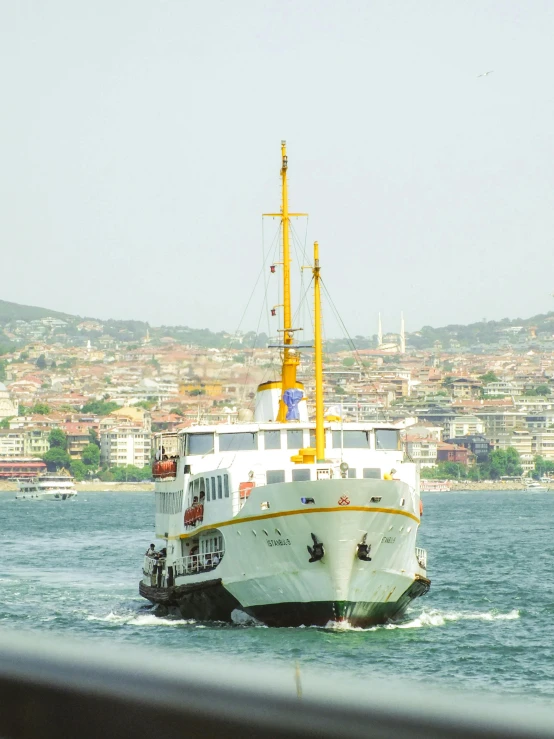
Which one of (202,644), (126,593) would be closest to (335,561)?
(202,644)

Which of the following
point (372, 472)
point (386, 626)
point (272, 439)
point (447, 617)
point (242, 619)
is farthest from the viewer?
point (447, 617)

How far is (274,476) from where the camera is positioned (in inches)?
873

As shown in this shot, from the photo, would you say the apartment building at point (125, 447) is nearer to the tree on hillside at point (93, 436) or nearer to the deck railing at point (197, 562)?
the tree on hillside at point (93, 436)

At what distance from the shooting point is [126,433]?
608 feet

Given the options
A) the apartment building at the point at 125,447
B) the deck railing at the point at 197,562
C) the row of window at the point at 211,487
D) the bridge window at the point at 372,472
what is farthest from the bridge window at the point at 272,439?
the apartment building at the point at 125,447

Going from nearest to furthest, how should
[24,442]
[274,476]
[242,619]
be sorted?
1. [242,619]
2. [274,476]
3. [24,442]

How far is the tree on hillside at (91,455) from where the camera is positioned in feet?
606

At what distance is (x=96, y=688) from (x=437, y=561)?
4227 centimetres

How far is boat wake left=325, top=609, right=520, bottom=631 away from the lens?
20.2 metres

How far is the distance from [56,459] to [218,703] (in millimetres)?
186883

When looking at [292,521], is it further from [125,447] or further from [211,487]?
[125,447]

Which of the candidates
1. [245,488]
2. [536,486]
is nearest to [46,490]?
[536,486]

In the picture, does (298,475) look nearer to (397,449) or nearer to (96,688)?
(397,449)

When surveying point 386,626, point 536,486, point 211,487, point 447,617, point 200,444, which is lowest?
point 536,486
